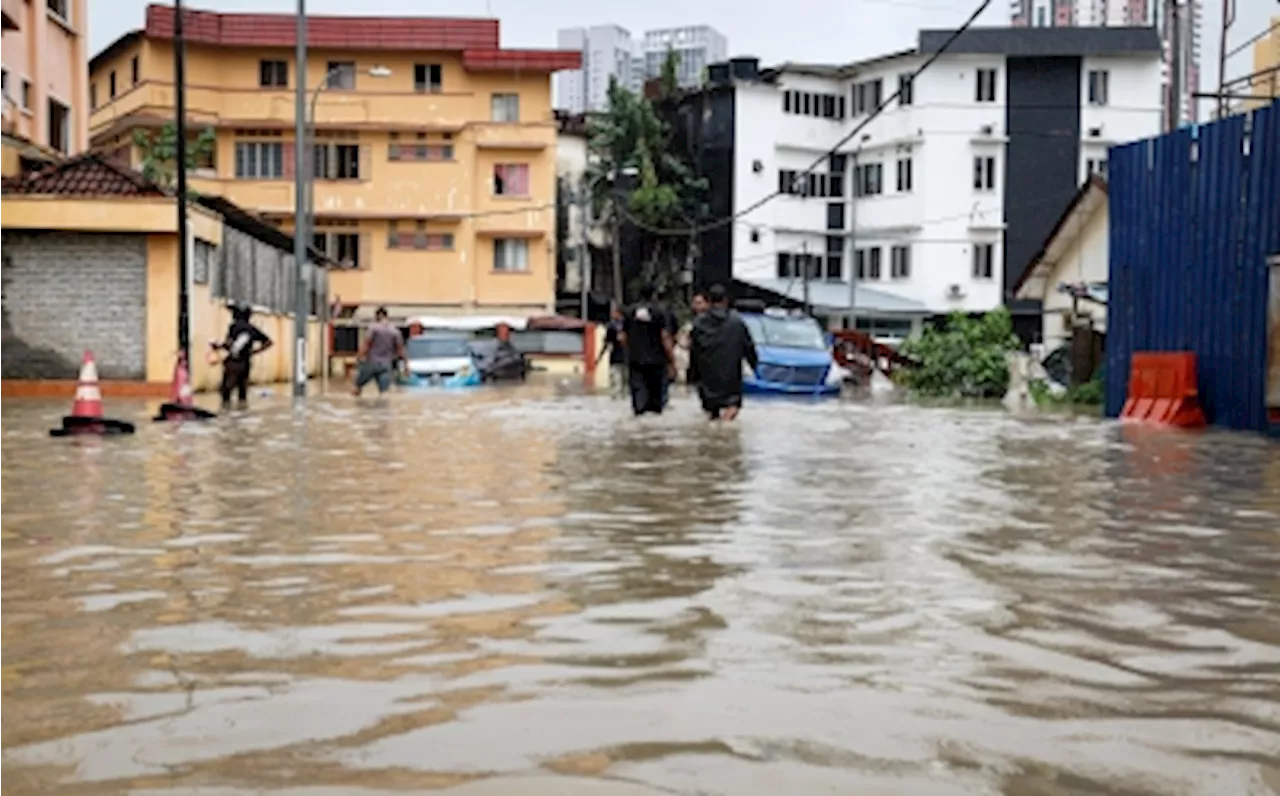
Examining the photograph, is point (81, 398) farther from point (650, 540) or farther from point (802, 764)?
point (802, 764)

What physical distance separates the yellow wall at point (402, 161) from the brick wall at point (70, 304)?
26.3 meters

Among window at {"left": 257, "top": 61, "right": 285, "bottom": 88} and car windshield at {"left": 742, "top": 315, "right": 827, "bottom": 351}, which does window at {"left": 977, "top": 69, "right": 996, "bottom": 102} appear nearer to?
window at {"left": 257, "top": 61, "right": 285, "bottom": 88}

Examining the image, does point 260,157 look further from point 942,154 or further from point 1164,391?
point 1164,391

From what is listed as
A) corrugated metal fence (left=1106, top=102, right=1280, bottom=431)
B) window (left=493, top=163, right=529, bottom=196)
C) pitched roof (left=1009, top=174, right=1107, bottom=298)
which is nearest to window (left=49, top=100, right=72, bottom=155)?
window (left=493, top=163, right=529, bottom=196)

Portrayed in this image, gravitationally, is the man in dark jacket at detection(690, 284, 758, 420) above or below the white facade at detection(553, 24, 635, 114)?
below

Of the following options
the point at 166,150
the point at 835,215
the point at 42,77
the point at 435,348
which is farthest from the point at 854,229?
the point at 42,77

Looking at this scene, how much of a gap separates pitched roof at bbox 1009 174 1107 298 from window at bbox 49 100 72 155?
77.0 feet

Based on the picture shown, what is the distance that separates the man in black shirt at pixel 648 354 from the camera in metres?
17.7

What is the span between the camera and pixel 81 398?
15.6 meters

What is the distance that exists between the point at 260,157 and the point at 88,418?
41282mm

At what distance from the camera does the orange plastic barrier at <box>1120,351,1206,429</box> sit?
61.8ft

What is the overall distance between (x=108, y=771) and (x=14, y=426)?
14872 mm

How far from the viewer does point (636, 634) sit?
504 cm

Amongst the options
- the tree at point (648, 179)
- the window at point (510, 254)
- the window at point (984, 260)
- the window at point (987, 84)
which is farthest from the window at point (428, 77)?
the window at point (984, 260)
